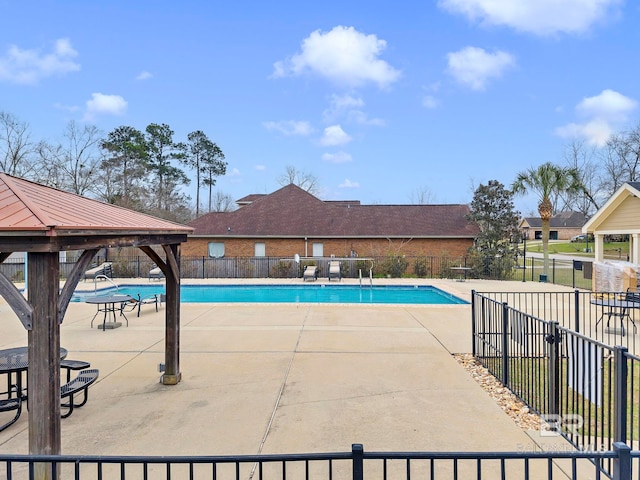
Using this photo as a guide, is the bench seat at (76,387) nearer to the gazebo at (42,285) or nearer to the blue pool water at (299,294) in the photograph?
the gazebo at (42,285)

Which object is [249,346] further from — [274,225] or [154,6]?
[274,225]

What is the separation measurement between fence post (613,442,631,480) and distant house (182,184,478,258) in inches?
874

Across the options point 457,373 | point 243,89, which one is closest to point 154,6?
point 243,89

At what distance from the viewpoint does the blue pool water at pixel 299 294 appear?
53.8ft

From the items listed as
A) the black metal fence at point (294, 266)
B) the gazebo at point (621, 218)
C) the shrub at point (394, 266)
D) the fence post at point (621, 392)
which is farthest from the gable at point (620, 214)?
the fence post at point (621, 392)

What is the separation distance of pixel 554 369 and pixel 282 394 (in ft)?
11.6

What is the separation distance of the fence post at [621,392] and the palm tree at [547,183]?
19.3 m

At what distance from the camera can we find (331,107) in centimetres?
3069

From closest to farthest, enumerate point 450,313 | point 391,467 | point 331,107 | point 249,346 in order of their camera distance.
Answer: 1. point 391,467
2. point 249,346
3. point 450,313
4. point 331,107

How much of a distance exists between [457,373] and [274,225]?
795 inches

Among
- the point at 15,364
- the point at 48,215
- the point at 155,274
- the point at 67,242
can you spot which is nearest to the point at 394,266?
the point at 155,274

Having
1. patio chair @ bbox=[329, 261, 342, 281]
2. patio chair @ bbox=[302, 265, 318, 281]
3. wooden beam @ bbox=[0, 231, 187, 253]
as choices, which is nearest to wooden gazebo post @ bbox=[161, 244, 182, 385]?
wooden beam @ bbox=[0, 231, 187, 253]

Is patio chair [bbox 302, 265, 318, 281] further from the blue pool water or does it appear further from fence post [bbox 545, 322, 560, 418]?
fence post [bbox 545, 322, 560, 418]

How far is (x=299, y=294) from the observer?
725 inches
